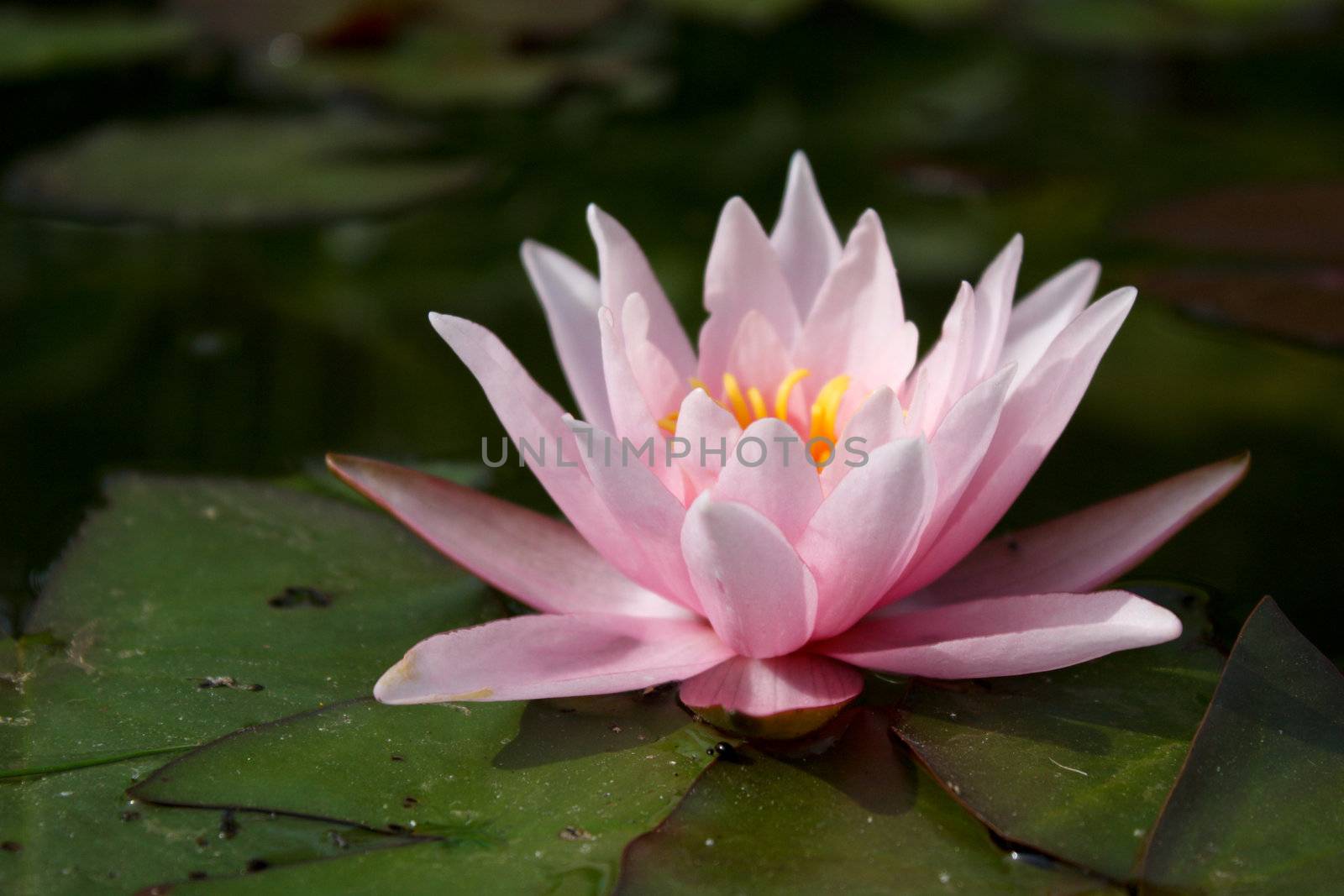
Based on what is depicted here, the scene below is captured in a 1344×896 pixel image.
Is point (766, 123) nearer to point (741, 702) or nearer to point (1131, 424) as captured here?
point (1131, 424)

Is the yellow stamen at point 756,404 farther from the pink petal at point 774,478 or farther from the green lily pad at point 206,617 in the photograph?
the green lily pad at point 206,617

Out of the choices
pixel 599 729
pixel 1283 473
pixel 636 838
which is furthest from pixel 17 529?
pixel 1283 473

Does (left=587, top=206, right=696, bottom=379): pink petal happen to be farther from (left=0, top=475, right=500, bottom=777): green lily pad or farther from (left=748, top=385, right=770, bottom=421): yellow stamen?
(left=0, top=475, right=500, bottom=777): green lily pad

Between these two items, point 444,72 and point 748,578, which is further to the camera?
point 444,72

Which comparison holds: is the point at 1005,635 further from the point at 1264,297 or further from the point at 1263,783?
the point at 1264,297

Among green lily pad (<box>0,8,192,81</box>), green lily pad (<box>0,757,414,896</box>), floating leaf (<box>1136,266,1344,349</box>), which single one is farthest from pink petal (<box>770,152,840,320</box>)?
green lily pad (<box>0,8,192,81</box>)

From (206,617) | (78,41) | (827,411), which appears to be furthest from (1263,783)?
(78,41)
